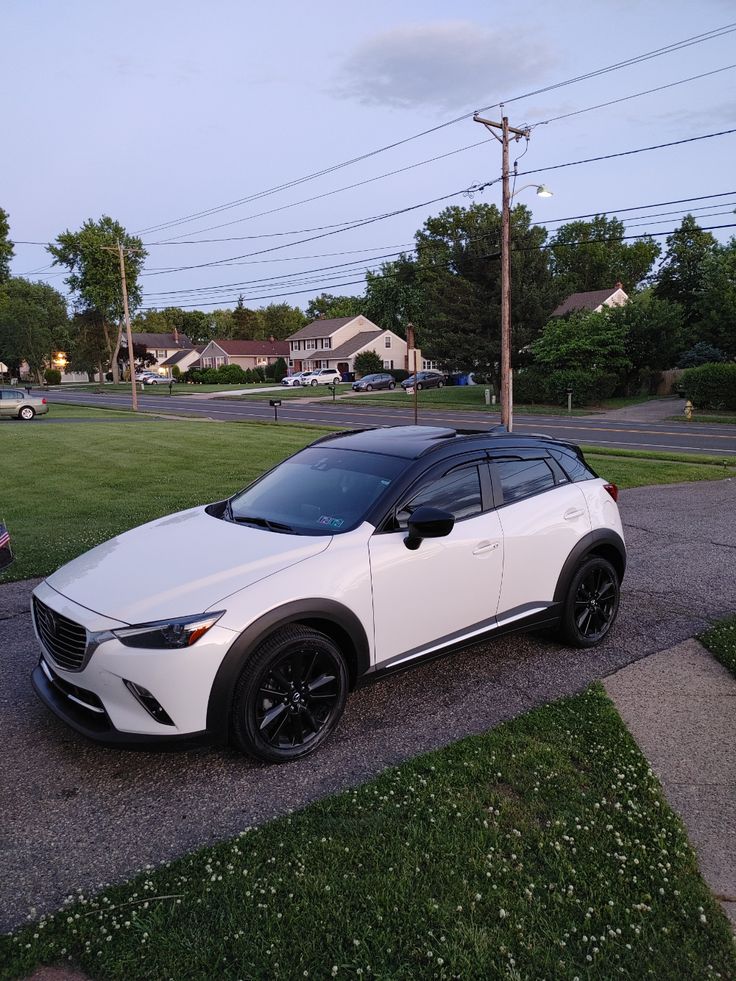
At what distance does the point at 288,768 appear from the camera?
3.64 m

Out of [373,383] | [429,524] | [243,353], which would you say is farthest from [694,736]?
[243,353]

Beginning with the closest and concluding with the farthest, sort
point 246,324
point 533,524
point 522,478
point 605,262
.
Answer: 1. point 533,524
2. point 522,478
3. point 605,262
4. point 246,324

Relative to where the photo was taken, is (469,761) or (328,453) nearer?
(469,761)

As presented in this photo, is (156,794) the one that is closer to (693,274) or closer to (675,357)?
(675,357)

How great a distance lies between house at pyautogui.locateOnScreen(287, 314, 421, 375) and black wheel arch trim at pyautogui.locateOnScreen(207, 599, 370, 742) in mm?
67495

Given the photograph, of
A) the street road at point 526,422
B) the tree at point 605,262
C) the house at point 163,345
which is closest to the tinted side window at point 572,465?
the street road at point 526,422

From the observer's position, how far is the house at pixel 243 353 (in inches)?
3846

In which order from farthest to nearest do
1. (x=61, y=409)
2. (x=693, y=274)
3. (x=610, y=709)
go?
1. (x=693, y=274)
2. (x=61, y=409)
3. (x=610, y=709)

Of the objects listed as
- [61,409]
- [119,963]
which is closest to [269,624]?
[119,963]

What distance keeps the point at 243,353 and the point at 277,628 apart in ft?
321

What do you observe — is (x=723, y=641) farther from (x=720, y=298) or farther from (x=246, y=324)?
(x=246, y=324)

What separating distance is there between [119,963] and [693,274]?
198ft

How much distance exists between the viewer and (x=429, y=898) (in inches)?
105

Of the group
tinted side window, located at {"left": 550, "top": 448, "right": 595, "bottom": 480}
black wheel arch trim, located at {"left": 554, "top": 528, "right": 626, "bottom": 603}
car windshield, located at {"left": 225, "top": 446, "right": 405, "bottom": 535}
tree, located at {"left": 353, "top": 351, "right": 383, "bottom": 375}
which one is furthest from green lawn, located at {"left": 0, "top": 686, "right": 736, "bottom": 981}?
tree, located at {"left": 353, "top": 351, "right": 383, "bottom": 375}
